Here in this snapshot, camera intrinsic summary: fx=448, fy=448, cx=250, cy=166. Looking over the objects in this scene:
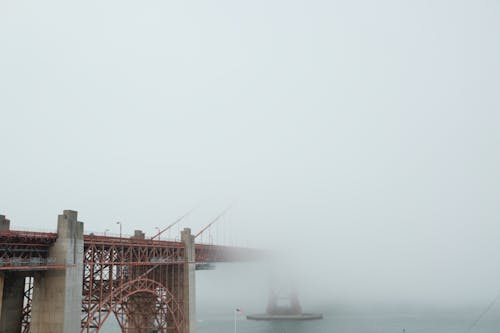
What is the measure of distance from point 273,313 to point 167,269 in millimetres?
115533

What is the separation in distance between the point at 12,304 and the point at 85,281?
24.5ft

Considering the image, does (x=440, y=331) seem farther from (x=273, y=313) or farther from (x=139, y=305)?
(x=139, y=305)

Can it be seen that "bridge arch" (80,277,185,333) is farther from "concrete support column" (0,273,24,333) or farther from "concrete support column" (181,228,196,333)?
"concrete support column" (0,273,24,333)

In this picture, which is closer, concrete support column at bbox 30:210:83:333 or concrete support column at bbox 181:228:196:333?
concrete support column at bbox 30:210:83:333

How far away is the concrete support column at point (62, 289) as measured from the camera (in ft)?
144

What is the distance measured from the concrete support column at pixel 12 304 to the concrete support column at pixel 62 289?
10.1 feet

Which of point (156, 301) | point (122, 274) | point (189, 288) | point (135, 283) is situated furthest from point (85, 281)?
point (189, 288)

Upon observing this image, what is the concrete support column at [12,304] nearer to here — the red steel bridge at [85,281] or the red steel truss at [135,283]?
the red steel bridge at [85,281]

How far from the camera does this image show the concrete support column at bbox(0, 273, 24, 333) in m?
46.8

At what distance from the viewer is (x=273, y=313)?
173875 mm

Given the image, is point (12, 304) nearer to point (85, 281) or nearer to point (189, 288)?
point (85, 281)

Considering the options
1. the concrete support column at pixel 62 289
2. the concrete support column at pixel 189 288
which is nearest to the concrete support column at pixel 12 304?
the concrete support column at pixel 62 289

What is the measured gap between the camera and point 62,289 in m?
44.3

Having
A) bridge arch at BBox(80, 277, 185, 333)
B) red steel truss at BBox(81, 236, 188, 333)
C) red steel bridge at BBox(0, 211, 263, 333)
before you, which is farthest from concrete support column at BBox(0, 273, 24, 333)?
bridge arch at BBox(80, 277, 185, 333)
